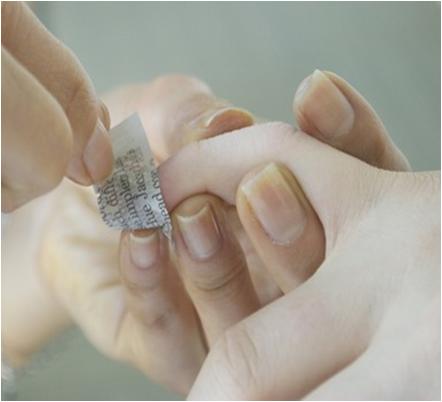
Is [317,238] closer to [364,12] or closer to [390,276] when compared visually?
[390,276]

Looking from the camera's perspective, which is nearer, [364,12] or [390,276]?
[390,276]

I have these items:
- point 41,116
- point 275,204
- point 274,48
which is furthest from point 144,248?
point 274,48

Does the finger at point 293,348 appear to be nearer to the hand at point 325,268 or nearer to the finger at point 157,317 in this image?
the hand at point 325,268

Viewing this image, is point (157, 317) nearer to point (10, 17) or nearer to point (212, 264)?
point (212, 264)

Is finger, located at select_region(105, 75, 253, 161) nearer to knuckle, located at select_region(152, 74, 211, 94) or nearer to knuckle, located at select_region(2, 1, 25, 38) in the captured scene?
knuckle, located at select_region(152, 74, 211, 94)

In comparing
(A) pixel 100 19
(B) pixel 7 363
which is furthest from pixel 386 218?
(A) pixel 100 19

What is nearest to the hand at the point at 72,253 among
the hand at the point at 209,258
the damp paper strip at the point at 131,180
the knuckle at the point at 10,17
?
the hand at the point at 209,258
